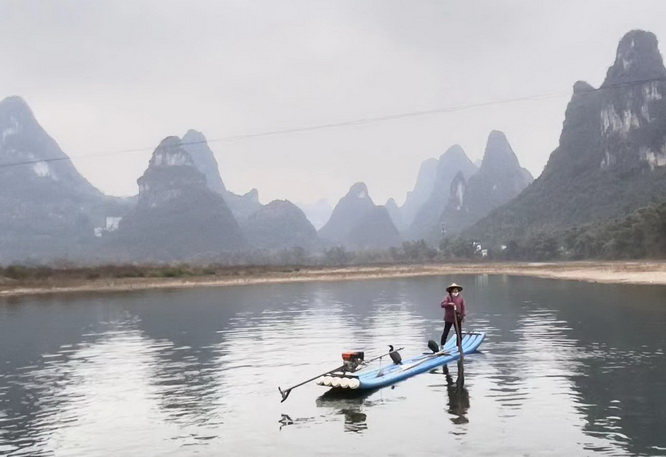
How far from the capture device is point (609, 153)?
14875cm

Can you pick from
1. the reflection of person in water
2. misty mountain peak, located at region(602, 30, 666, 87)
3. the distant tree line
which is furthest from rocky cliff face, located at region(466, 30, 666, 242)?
the reflection of person in water

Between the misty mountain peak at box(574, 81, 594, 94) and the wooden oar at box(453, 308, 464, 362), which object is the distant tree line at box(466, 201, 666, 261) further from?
the wooden oar at box(453, 308, 464, 362)

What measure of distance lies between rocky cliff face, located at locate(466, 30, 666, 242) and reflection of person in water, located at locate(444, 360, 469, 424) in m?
118

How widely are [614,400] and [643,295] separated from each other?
25.6 meters

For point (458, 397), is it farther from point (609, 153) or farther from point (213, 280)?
point (609, 153)

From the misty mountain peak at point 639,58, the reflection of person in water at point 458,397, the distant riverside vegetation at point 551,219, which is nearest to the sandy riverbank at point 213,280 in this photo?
the distant riverside vegetation at point 551,219

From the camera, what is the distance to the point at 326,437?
35.1ft

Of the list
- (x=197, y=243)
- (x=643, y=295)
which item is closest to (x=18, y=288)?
(x=643, y=295)

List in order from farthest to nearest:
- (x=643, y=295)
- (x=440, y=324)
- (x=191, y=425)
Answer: (x=643, y=295) → (x=440, y=324) → (x=191, y=425)

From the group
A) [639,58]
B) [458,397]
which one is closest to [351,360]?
[458,397]

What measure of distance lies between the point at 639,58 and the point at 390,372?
157 meters

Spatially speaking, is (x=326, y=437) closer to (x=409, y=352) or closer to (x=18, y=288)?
(x=409, y=352)

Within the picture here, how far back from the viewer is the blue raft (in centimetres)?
1332

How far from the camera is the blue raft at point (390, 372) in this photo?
13.3 m
